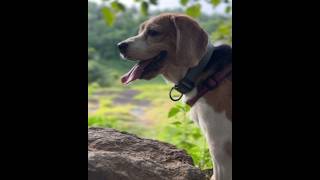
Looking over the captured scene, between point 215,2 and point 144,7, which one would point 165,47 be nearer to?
point 144,7

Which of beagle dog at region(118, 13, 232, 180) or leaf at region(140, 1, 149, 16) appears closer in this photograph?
beagle dog at region(118, 13, 232, 180)

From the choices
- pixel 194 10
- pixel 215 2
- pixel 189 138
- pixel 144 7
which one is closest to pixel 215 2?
pixel 215 2

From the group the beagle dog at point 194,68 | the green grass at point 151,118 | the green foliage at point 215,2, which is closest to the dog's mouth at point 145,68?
the beagle dog at point 194,68

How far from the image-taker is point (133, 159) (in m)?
2.30

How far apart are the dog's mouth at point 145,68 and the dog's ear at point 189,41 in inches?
3.2

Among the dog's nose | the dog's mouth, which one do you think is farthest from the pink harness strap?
the dog's nose

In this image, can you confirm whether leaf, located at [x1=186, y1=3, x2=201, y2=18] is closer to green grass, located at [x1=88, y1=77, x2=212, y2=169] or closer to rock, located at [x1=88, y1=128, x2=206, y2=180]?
rock, located at [x1=88, y1=128, x2=206, y2=180]

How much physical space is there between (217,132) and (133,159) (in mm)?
394

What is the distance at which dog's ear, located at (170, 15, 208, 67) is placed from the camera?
2.24 m
